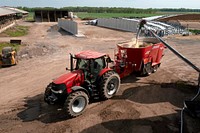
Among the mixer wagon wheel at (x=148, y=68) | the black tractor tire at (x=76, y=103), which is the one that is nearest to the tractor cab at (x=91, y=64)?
the black tractor tire at (x=76, y=103)

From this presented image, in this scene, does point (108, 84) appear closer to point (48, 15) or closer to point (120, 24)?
point (120, 24)

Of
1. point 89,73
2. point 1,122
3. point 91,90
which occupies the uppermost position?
point 89,73

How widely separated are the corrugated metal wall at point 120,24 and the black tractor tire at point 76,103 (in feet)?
98.3

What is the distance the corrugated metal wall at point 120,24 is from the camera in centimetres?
3874

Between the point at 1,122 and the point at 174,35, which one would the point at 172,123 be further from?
the point at 174,35

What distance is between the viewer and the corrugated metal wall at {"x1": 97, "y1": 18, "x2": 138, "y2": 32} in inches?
1525

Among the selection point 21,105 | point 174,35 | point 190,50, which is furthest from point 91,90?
point 174,35

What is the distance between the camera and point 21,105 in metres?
10.9

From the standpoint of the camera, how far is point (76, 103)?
9.62 m

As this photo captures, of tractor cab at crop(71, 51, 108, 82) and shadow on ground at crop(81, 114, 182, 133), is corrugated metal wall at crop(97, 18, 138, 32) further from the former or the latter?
shadow on ground at crop(81, 114, 182, 133)

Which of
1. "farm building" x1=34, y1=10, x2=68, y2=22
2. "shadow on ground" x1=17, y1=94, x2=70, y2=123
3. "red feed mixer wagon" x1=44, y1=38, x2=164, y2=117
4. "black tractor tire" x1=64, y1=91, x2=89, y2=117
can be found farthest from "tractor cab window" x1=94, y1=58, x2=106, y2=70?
"farm building" x1=34, y1=10, x2=68, y2=22

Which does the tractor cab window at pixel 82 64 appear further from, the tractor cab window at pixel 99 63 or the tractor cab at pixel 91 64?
the tractor cab window at pixel 99 63

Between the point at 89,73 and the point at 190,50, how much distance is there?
1646 cm

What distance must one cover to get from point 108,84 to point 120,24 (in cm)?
3356
